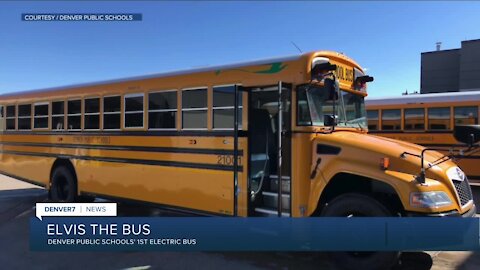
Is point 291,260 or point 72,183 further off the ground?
point 72,183

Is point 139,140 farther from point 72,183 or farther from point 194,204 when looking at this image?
point 72,183

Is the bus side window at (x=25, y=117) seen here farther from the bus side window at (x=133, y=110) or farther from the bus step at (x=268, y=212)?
the bus step at (x=268, y=212)

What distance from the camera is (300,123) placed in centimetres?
543

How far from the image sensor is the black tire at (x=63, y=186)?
8656 millimetres

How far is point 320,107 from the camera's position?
5.57m

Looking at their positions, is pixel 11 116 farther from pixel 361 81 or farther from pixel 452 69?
pixel 452 69

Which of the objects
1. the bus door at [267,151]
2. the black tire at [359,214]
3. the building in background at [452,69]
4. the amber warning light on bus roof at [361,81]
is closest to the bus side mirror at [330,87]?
the bus door at [267,151]

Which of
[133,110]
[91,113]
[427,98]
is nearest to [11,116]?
[91,113]

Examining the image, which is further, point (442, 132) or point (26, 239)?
point (442, 132)

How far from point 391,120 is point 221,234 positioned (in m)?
8.29

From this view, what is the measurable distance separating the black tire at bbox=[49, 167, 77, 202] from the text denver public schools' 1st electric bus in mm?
323

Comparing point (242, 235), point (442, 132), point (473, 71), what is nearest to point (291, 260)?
point (242, 235)

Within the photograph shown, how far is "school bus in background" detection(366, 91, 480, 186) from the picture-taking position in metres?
11.0

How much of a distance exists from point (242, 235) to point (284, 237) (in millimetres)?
507
